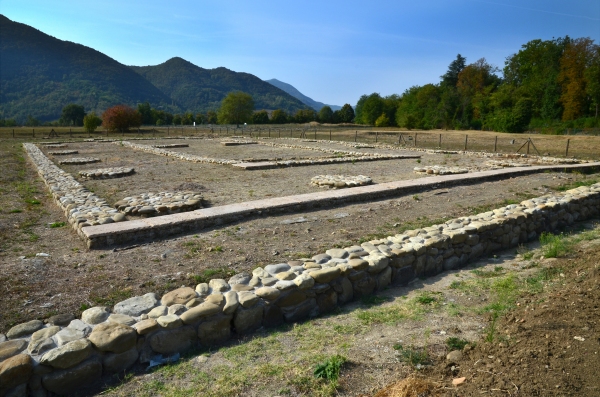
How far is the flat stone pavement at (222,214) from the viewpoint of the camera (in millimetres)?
5609

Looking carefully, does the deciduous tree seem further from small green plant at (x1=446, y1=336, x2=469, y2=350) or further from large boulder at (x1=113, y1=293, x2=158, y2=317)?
small green plant at (x1=446, y1=336, x2=469, y2=350)

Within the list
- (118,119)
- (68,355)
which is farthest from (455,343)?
(118,119)

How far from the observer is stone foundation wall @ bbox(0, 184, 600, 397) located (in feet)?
9.38

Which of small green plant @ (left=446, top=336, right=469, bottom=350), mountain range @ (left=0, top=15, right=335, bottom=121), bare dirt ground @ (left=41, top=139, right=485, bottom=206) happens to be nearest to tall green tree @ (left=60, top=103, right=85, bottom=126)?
mountain range @ (left=0, top=15, right=335, bottom=121)

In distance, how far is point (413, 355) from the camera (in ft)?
10.3

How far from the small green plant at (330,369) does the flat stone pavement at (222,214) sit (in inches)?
145

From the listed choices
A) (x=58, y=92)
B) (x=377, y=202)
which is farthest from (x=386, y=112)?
(x=58, y=92)

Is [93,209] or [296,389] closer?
[296,389]

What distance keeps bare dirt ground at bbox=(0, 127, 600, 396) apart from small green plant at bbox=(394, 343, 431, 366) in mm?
63

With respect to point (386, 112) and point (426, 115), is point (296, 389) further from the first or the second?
point (386, 112)

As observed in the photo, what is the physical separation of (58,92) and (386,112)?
337 feet

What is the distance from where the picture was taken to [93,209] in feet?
23.1

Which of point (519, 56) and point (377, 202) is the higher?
point (519, 56)

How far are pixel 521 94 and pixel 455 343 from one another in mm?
→ 57273
